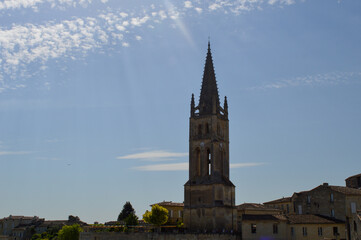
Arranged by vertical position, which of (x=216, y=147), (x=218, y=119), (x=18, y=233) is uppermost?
(x=218, y=119)

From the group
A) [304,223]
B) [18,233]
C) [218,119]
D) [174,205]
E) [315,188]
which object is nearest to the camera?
[304,223]

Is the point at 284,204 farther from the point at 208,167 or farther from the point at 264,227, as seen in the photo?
Result: the point at 264,227

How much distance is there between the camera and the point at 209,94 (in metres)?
66.1

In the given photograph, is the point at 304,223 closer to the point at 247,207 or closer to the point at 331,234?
the point at 331,234

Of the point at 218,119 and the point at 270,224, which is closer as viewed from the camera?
the point at 270,224

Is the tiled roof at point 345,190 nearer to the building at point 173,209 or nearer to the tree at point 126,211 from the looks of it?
the building at point 173,209

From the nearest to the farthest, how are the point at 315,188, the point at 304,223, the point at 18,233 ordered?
the point at 304,223 → the point at 315,188 → the point at 18,233

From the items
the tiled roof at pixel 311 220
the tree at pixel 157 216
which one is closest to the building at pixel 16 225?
the tree at pixel 157 216

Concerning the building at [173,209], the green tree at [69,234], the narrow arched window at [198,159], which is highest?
the narrow arched window at [198,159]

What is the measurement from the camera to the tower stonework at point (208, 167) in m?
58.5

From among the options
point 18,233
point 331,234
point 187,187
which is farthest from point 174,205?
point 18,233

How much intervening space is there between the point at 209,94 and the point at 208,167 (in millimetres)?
11371

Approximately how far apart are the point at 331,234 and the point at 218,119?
909 inches

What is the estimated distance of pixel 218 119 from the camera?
65.0m
